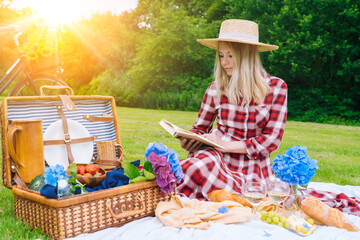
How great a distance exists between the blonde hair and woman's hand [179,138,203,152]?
442 mm

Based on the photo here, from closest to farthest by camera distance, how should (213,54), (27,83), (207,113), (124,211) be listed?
(124,211)
(207,113)
(27,83)
(213,54)

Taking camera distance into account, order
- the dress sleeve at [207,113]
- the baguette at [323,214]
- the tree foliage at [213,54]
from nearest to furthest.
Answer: the baguette at [323,214] → the dress sleeve at [207,113] → the tree foliage at [213,54]

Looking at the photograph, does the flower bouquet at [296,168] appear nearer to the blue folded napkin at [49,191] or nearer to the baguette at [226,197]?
the baguette at [226,197]

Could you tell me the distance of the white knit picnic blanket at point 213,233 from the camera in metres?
1.87

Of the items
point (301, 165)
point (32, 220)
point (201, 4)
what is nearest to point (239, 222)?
point (301, 165)

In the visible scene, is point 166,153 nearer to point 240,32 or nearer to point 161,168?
point 161,168

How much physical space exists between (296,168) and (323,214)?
345 millimetres

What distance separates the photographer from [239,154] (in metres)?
2.82

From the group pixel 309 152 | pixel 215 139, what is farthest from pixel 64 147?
pixel 309 152

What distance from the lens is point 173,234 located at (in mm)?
1902

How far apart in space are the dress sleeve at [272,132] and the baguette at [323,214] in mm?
621

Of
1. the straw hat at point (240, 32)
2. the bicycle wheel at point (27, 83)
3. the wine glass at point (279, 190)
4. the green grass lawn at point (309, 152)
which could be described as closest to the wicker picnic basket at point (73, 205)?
the green grass lawn at point (309, 152)

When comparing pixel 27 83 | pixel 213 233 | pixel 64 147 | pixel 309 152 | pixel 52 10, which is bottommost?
pixel 309 152

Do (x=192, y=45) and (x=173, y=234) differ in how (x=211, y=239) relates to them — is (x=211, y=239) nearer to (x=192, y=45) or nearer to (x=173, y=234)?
(x=173, y=234)
